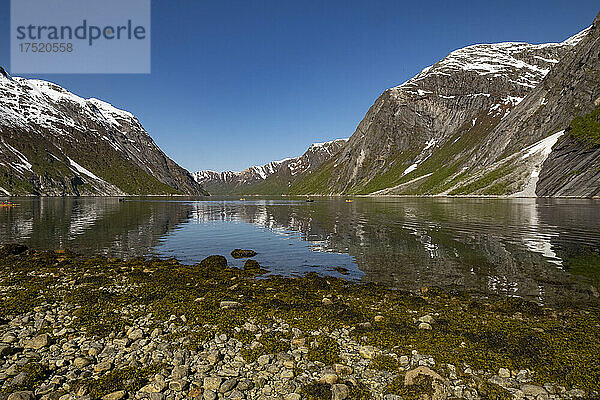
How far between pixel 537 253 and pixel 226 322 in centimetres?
2954

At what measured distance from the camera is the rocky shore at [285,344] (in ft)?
30.8

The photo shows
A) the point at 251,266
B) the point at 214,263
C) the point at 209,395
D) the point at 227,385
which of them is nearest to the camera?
the point at 209,395

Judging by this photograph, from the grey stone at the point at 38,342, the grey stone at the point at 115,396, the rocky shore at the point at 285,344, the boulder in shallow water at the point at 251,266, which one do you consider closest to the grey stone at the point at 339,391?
the rocky shore at the point at 285,344

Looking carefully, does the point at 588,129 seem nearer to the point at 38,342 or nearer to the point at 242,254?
the point at 242,254

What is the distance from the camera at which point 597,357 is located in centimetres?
1107

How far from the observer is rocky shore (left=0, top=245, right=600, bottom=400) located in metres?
9.38

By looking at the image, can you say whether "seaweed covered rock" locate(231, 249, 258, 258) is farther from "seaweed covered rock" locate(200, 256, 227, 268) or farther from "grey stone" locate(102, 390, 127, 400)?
"grey stone" locate(102, 390, 127, 400)

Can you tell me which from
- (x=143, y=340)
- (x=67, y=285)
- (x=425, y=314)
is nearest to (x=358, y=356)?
(x=425, y=314)

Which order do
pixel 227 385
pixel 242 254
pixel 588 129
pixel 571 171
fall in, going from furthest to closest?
pixel 588 129 < pixel 571 171 < pixel 242 254 < pixel 227 385

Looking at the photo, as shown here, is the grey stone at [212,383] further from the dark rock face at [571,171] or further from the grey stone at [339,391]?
the dark rock face at [571,171]

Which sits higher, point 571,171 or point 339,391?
point 571,171

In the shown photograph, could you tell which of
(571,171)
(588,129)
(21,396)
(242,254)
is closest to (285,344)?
(21,396)

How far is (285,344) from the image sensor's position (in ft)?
39.2

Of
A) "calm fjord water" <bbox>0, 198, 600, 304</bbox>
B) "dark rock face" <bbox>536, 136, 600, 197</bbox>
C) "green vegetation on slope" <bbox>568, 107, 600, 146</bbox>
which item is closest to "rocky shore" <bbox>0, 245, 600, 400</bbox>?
"calm fjord water" <bbox>0, 198, 600, 304</bbox>
